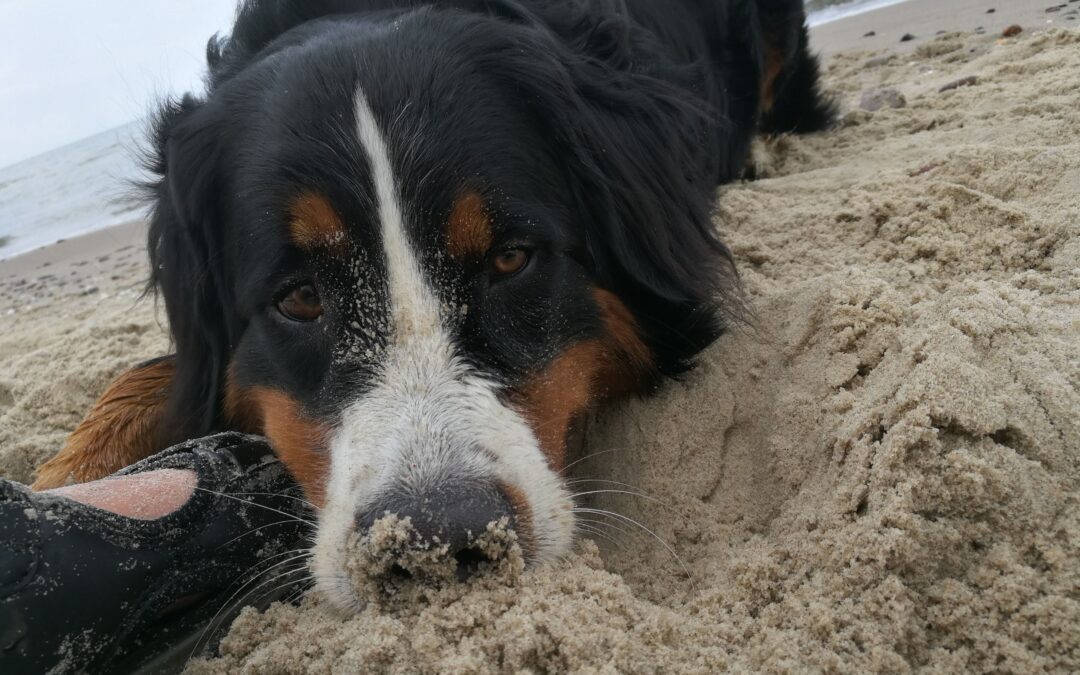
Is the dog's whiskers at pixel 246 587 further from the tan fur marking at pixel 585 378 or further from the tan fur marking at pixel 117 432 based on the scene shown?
the tan fur marking at pixel 117 432

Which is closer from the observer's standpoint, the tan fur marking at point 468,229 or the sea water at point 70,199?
the tan fur marking at point 468,229

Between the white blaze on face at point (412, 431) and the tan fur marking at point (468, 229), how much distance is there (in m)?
0.11

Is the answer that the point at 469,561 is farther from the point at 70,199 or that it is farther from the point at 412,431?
the point at 70,199

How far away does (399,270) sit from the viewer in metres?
1.96

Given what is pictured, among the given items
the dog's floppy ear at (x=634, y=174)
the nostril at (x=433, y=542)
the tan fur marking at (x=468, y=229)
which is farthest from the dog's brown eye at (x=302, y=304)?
the dog's floppy ear at (x=634, y=174)

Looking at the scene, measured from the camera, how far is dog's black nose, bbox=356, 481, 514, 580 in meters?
1.47

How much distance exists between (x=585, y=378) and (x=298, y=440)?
837 millimetres

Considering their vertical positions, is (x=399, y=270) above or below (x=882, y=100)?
above

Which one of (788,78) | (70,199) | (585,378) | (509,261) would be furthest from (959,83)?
(70,199)

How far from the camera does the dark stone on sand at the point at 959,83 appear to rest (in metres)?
4.86

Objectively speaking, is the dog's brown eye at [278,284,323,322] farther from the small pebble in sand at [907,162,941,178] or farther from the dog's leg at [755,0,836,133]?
the dog's leg at [755,0,836,133]

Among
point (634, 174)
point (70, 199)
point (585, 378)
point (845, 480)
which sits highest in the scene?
point (70, 199)

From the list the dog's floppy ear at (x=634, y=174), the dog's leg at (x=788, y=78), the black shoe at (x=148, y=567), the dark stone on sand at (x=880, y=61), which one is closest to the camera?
the black shoe at (x=148, y=567)

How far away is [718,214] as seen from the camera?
3502mm
